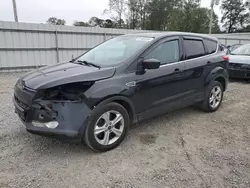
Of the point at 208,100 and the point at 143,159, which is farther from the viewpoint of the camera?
the point at 208,100

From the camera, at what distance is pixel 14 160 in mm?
2838

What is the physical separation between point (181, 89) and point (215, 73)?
1144 millimetres

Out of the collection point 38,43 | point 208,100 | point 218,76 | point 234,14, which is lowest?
point 208,100

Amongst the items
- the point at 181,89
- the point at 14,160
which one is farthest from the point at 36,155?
the point at 181,89

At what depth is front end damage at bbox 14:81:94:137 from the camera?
106 inches

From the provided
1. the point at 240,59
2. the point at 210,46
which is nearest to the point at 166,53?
the point at 210,46

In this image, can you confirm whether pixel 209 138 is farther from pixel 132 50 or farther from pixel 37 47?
pixel 37 47

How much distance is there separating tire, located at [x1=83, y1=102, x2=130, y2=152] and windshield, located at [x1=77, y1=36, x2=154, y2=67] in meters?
0.74

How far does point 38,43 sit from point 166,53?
7728mm

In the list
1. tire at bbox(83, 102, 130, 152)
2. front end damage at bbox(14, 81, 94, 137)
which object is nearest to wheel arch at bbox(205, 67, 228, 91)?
tire at bbox(83, 102, 130, 152)

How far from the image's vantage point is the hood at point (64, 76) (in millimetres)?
2773

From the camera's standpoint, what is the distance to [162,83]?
3596 mm

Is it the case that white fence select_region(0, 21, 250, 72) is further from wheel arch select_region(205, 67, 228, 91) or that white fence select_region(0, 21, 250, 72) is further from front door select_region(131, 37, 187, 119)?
wheel arch select_region(205, 67, 228, 91)

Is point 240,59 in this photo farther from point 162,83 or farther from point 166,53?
point 162,83
